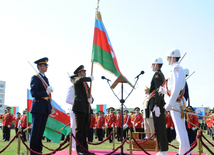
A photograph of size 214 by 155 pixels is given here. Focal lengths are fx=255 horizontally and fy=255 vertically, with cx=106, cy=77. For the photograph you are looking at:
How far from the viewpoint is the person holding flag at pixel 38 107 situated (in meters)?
6.28

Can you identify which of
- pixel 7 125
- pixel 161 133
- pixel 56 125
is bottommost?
pixel 7 125

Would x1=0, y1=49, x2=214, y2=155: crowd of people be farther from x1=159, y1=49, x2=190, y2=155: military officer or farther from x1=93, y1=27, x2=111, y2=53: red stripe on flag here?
x1=93, y1=27, x2=111, y2=53: red stripe on flag

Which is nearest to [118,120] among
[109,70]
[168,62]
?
[109,70]

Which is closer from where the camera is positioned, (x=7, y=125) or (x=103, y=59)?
(x=103, y=59)

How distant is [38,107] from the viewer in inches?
250

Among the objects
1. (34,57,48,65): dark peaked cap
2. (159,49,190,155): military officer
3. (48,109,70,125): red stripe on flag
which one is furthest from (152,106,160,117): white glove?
(48,109,70,125): red stripe on flag

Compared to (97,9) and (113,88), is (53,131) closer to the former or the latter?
(113,88)

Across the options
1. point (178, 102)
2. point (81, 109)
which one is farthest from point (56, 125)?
point (178, 102)

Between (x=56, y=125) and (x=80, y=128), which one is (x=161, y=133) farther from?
(x=56, y=125)

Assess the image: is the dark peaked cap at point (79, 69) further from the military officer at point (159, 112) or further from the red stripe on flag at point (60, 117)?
the red stripe on flag at point (60, 117)

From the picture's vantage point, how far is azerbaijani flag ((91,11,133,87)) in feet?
23.7

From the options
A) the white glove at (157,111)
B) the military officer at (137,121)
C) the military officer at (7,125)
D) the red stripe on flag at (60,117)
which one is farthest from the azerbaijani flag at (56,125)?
the military officer at (7,125)

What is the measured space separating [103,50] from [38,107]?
2.48 meters

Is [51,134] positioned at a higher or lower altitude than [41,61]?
lower
